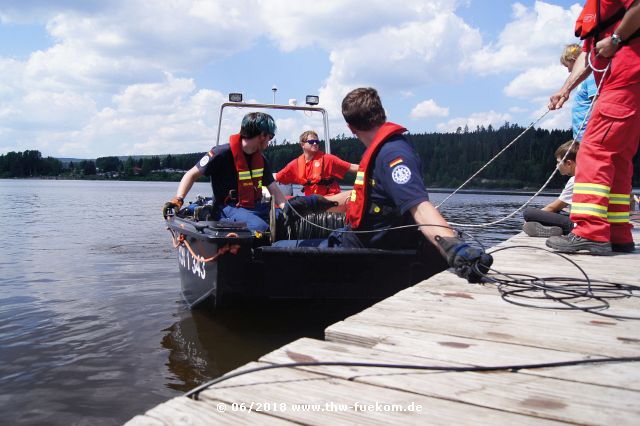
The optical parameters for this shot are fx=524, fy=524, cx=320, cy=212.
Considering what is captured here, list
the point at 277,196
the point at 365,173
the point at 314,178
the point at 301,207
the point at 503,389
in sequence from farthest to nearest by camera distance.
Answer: the point at 314,178, the point at 277,196, the point at 301,207, the point at 365,173, the point at 503,389

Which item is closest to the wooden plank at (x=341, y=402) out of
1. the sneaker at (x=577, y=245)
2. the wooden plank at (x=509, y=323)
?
the wooden plank at (x=509, y=323)

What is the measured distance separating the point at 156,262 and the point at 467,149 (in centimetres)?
8988

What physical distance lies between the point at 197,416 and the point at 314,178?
20.7ft

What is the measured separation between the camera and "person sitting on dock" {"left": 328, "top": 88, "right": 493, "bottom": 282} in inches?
120

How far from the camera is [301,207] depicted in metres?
4.91

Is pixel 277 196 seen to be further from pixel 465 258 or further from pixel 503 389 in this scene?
pixel 503 389

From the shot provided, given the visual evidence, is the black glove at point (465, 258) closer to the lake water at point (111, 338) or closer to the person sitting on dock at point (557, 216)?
the lake water at point (111, 338)

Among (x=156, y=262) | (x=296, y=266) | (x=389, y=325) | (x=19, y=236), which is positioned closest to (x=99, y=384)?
(x=296, y=266)

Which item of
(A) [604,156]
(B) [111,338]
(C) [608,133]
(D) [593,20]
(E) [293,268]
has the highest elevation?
(D) [593,20]

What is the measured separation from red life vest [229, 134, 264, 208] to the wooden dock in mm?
3001

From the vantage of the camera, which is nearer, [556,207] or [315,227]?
[315,227]

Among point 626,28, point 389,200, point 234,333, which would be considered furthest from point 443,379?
point 626,28

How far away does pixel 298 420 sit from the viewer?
1304 mm

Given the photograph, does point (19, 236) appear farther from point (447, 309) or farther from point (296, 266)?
point (447, 309)
